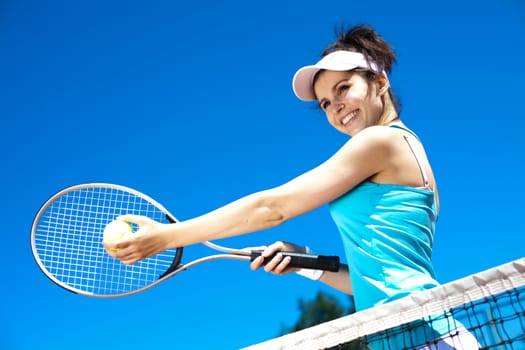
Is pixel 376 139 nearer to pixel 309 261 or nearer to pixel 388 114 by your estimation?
pixel 388 114

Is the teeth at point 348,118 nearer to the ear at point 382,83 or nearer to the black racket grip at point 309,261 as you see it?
the ear at point 382,83

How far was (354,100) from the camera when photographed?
291 centimetres

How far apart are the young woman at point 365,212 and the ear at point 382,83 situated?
13 centimetres

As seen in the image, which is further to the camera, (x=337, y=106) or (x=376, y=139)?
(x=337, y=106)

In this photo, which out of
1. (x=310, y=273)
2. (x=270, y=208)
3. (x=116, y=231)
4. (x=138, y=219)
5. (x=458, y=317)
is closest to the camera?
(x=458, y=317)

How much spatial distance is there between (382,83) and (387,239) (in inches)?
37.0

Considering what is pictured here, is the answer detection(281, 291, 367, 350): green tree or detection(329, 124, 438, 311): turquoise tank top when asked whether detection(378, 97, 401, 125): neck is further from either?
detection(281, 291, 367, 350): green tree

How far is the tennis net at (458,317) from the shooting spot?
226cm

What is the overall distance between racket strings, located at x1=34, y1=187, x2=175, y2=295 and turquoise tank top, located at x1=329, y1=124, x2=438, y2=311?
134cm

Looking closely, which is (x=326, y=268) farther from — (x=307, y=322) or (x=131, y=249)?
(x=307, y=322)

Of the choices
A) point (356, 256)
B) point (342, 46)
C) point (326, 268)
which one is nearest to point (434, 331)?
point (356, 256)

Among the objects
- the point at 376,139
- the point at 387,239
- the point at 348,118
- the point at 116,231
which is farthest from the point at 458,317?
the point at 116,231

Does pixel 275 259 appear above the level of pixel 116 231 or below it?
below

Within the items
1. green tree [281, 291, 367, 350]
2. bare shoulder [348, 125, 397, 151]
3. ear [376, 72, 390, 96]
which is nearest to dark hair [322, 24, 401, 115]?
ear [376, 72, 390, 96]
